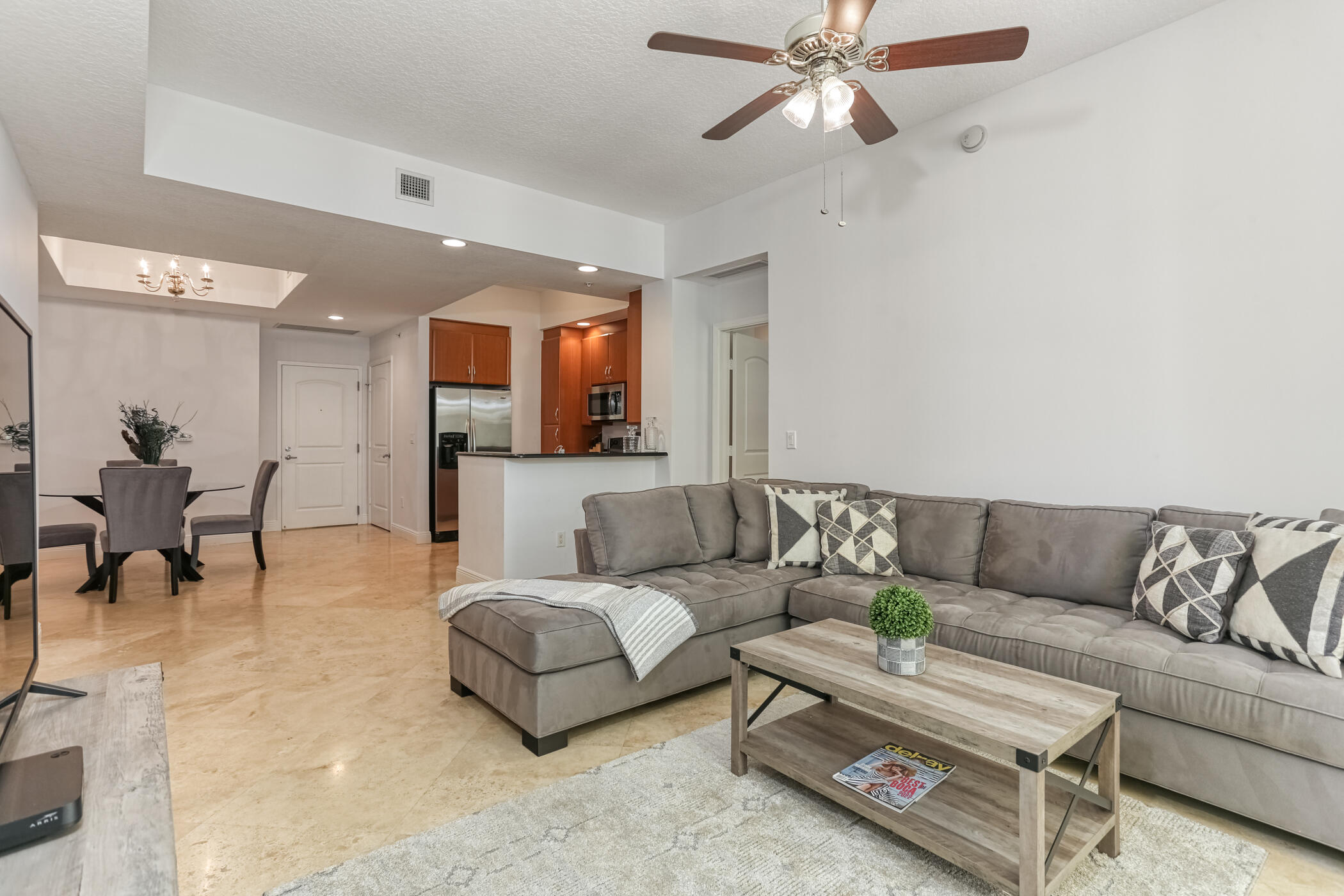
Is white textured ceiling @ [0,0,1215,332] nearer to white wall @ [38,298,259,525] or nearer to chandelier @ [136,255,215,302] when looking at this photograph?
chandelier @ [136,255,215,302]

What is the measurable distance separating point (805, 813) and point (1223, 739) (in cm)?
119

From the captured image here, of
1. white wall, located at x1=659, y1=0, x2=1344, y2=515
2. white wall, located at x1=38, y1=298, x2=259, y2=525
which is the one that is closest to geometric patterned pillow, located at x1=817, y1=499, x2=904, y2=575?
white wall, located at x1=659, y1=0, x2=1344, y2=515

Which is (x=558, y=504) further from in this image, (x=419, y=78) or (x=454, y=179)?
(x=419, y=78)

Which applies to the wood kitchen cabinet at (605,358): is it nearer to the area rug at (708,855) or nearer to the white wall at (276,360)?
the white wall at (276,360)

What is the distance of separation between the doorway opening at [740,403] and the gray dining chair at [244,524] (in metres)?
3.70

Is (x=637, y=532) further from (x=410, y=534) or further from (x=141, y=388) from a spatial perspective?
(x=141, y=388)

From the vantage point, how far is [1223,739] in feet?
6.16

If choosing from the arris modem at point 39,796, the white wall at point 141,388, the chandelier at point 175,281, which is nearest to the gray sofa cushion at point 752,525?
the arris modem at point 39,796

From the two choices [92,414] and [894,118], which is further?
[92,414]

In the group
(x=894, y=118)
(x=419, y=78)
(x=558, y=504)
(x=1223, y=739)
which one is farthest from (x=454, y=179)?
(x=1223, y=739)

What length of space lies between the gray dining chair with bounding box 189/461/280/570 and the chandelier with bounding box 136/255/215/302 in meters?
1.78

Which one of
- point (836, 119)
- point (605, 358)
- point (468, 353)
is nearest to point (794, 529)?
point (836, 119)

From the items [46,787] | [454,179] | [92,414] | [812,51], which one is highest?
[454,179]

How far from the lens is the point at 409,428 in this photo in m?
7.34
